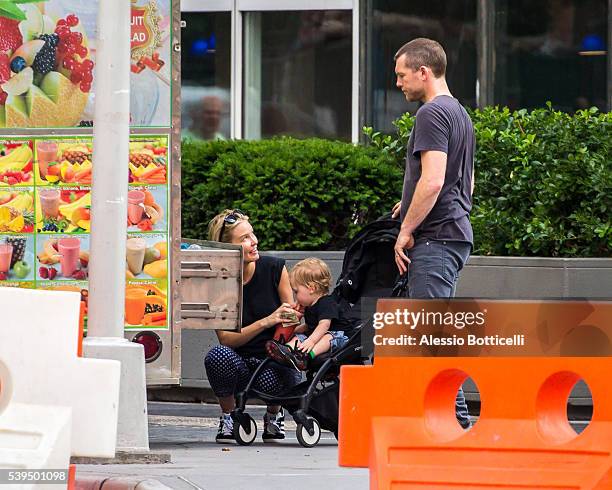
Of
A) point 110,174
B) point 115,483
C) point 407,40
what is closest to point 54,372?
point 115,483

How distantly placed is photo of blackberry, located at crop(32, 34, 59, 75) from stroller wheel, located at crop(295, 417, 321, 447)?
8.48 feet

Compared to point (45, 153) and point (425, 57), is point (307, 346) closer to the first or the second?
point (45, 153)

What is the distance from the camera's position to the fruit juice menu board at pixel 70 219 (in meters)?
8.21

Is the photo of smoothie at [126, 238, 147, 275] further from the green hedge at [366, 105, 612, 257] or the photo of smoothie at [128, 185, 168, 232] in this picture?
the green hedge at [366, 105, 612, 257]

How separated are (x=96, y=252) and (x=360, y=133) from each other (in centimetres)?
712

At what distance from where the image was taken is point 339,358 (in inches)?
331

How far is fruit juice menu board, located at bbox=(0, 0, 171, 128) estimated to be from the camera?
8109 millimetres

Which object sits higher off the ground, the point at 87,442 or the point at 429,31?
the point at 429,31

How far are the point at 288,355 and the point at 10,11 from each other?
8.46 ft

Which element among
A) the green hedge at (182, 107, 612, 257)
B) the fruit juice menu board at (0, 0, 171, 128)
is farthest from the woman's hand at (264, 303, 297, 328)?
the green hedge at (182, 107, 612, 257)

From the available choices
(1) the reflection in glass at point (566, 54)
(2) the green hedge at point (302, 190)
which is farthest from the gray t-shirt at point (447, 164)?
(1) the reflection in glass at point (566, 54)

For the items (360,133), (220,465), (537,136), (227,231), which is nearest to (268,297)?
(227,231)

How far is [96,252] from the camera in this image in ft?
24.4

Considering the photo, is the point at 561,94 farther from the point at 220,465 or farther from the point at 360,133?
the point at 220,465
